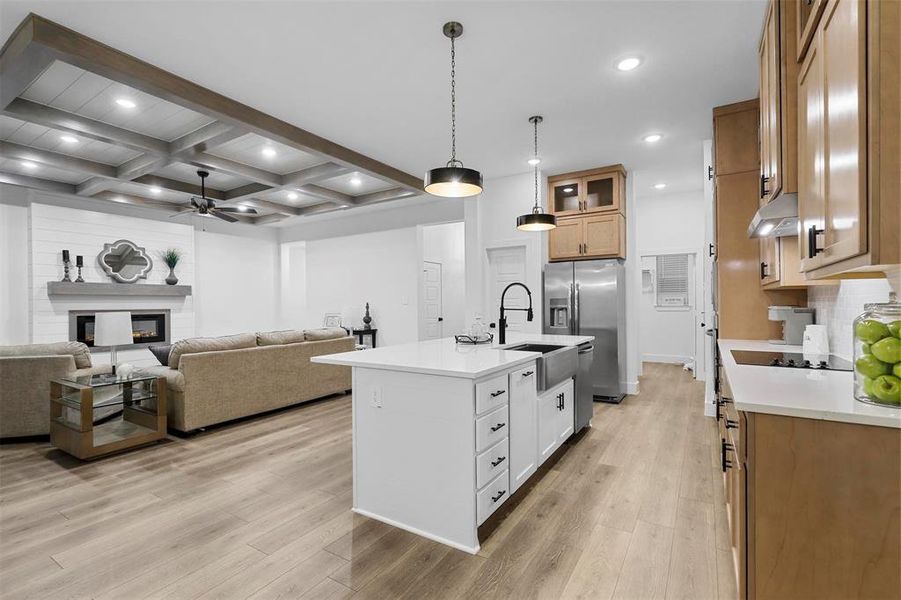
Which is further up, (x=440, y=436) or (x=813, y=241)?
(x=813, y=241)

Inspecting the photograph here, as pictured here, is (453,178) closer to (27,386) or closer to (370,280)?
(27,386)

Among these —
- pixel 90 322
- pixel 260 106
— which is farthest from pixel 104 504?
pixel 90 322

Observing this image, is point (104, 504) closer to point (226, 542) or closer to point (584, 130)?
point (226, 542)

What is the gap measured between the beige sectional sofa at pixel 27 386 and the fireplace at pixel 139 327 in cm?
287

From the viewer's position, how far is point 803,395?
1.43m

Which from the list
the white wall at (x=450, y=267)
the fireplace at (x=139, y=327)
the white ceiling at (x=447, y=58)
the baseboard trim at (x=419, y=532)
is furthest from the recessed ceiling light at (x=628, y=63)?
the fireplace at (x=139, y=327)

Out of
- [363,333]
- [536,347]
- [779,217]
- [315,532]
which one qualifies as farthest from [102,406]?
[779,217]

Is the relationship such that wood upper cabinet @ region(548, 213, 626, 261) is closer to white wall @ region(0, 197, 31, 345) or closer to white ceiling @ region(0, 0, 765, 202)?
white ceiling @ region(0, 0, 765, 202)

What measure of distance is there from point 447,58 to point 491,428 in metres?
2.39

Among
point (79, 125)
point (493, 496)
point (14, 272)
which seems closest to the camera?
point (493, 496)

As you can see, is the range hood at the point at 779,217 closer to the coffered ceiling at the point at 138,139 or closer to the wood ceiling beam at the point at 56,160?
the coffered ceiling at the point at 138,139

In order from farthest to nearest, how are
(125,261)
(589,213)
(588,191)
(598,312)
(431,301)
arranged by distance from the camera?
(431,301)
(125,261)
(588,191)
(589,213)
(598,312)

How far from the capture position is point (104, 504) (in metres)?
2.55

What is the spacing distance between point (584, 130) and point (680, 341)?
15.2 ft
